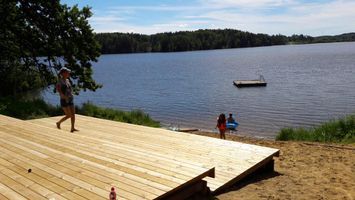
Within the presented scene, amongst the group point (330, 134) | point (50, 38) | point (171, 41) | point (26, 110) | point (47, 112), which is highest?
point (171, 41)

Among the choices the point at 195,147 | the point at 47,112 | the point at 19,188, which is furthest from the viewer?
the point at 47,112

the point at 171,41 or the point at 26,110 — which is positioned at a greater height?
the point at 171,41

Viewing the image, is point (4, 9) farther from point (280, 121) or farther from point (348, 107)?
point (348, 107)

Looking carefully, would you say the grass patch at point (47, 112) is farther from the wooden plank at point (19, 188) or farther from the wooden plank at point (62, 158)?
the wooden plank at point (19, 188)

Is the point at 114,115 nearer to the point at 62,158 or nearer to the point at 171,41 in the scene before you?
the point at 62,158

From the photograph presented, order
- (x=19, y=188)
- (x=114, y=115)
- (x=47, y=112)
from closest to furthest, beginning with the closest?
(x=19, y=188)
(x=47, y=112)
(x=114, y=115)

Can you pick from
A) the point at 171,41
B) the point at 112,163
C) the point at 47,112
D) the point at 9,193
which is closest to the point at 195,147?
the point at 112,163

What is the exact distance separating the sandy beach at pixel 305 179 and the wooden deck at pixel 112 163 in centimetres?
36

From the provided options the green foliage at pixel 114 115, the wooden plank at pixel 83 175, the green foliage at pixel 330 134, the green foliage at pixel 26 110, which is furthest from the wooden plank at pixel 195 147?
the green foliage at pixel 330 134

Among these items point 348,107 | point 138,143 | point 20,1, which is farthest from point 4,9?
point 348,107

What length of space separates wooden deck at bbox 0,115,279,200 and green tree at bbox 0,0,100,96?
9225 mm

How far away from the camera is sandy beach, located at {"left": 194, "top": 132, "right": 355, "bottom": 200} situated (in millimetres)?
6801

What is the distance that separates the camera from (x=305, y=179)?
7.88 meters

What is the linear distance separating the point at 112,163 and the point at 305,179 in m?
4.22
